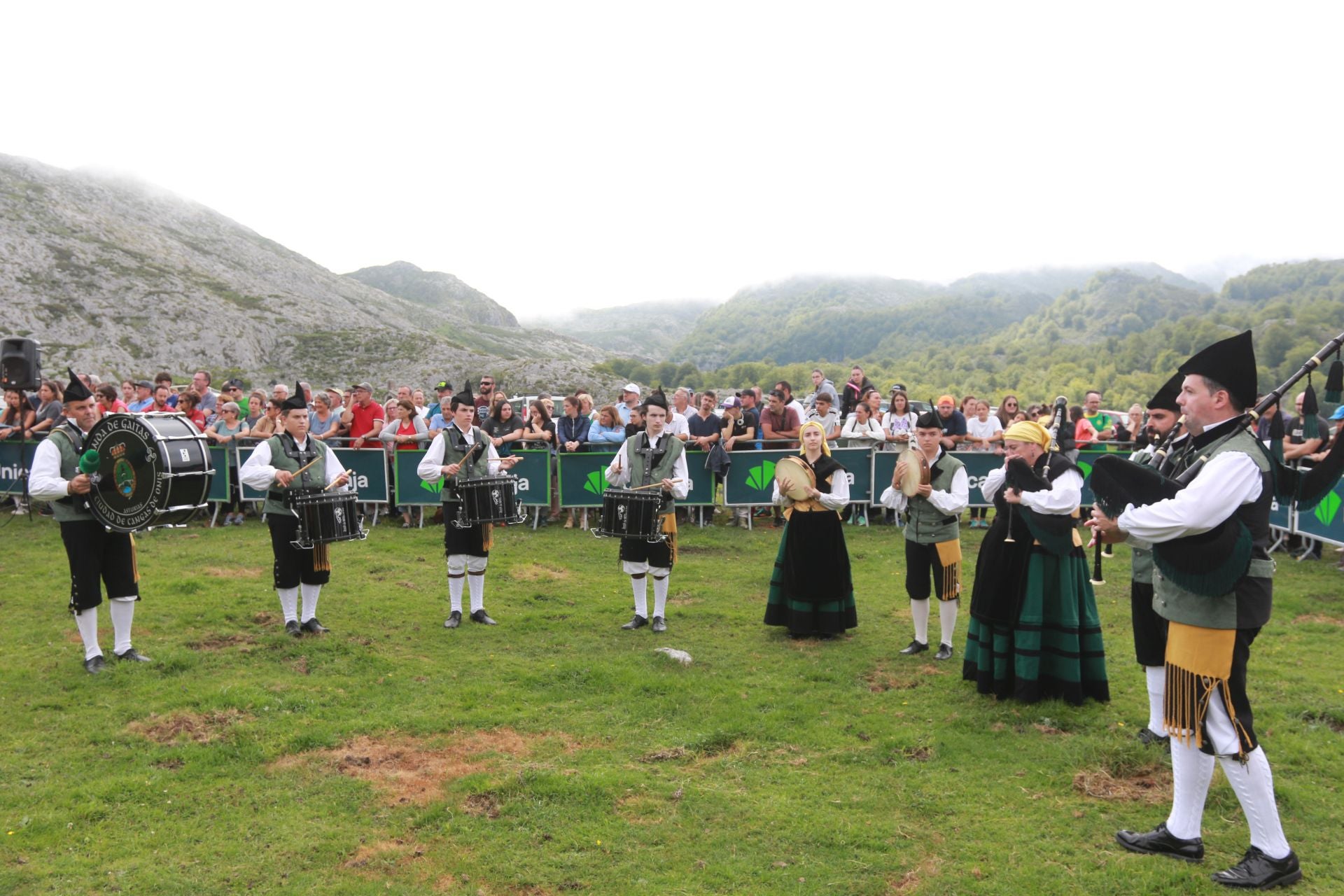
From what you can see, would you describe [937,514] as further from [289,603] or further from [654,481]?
[289,603]

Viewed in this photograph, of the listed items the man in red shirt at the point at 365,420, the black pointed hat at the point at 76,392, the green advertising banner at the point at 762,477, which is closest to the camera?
the black pointed hat at the point at 76,392

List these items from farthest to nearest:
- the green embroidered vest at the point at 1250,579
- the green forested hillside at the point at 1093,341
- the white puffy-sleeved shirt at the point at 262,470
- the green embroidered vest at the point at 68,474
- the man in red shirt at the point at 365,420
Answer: the green forested hillside at the point at 1093,341 → the man in red shirt at the point at 365,420 → the white puffy-sleeved shirt at the point at 262,470 → the green embroidered vest at the point at 68,474 → the green embroidered vest at the point at 1250,579

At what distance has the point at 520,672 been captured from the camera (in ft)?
25.0

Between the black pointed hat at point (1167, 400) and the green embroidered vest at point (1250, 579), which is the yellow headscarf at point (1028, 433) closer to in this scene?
the black pointed hat at point (1167, 400)

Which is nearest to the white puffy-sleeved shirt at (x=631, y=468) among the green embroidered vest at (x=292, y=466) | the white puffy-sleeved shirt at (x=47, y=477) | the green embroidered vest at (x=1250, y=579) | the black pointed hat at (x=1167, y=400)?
the green embroidered vest at (x=292, y=466)

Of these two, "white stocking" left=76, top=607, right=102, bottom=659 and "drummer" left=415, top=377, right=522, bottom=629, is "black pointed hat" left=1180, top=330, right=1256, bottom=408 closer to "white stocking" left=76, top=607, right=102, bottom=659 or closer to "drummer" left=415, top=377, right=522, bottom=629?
"drummer" left=415, top=377, right=522, bottom=629

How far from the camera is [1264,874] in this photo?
4.20 m

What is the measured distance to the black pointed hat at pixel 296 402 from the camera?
8211 millimetres

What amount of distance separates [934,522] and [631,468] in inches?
122

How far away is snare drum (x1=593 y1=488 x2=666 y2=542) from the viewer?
8508mm

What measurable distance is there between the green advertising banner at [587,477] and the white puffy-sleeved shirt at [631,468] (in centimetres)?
539

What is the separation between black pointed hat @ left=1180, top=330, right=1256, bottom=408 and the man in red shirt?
1324 cm

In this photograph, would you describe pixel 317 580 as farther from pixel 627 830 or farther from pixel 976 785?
pixel 976 785

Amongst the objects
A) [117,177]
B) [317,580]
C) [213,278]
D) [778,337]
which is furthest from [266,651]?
[117,177]
